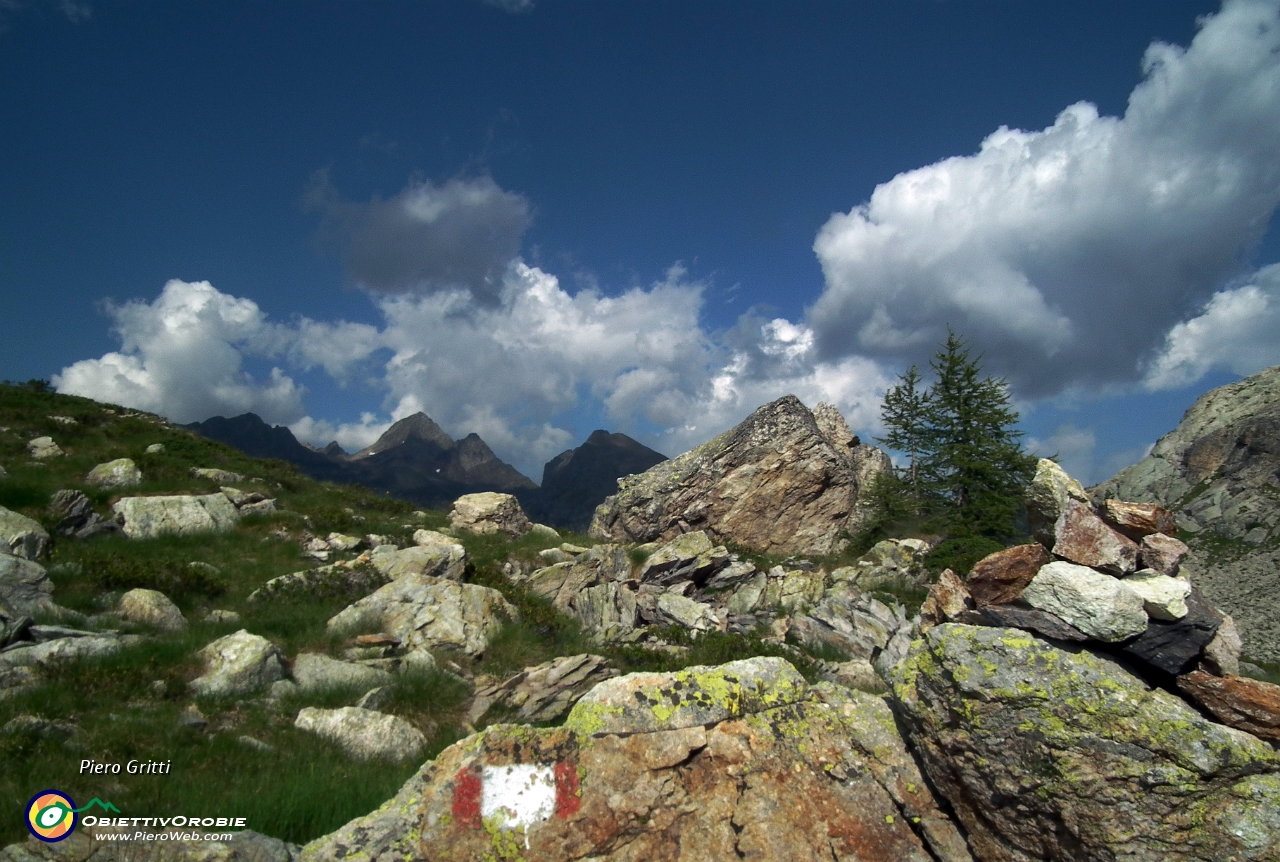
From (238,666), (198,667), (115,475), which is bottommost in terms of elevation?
(238,666)

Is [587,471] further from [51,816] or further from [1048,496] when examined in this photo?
[51,816]

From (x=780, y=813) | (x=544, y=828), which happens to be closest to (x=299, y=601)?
(x=544, y=828)

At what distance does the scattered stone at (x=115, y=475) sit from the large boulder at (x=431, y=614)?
1233 cm

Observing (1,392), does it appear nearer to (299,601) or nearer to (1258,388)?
(299,601)

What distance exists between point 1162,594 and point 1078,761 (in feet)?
6.57

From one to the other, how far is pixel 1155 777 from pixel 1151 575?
228cm

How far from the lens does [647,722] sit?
5395mm

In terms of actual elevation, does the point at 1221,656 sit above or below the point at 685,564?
below

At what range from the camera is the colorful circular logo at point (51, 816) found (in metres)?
4.29

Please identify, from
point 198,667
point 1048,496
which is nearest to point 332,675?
point 198,667

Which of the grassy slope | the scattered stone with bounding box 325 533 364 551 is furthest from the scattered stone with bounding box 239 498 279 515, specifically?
the scattered stone with bounding box 325 533 364 551

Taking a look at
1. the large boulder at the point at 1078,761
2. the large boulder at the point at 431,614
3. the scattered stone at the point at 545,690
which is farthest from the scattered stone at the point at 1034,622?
the large boulder at the point at 431,614

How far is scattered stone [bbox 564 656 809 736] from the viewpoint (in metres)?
5.38

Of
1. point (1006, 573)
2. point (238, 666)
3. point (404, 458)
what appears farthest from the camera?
point (404, 458)
